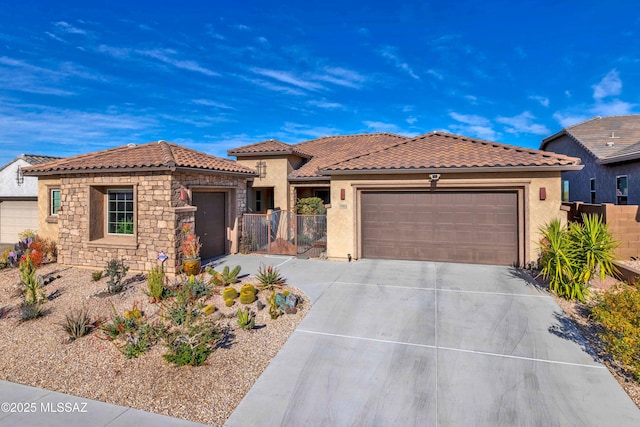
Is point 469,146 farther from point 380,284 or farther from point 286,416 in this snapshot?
point 286,416

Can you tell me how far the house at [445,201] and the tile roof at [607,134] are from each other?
699 cm

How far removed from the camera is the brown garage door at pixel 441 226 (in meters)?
10.8

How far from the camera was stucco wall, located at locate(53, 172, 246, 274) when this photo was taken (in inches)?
403

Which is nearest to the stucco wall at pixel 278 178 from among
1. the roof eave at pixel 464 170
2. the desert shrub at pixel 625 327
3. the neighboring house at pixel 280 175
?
the neighboring house at pixel 280 175

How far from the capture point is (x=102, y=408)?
14.4ft

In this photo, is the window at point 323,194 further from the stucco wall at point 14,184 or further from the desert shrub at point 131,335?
the stucco wall at point 14,184

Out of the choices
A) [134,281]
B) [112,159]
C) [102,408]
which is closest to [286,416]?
[102,408]

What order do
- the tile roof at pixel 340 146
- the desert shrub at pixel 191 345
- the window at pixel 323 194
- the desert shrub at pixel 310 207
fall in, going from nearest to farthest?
the desert shrub at pixel 191 345, the desert shrub at pixel 310 207, the window at pixel 323 194, the tile roof at pixel 340 146

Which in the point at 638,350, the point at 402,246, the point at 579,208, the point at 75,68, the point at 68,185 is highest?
the point at 75,68

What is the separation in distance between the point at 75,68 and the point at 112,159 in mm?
10741

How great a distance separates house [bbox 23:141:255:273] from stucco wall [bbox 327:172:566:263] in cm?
455

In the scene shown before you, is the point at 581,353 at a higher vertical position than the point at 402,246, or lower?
lower

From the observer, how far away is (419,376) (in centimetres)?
494

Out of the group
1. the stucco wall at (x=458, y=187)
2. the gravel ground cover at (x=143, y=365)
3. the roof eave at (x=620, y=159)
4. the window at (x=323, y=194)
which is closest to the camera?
the gravel ground cover at (x=143, y=365)
